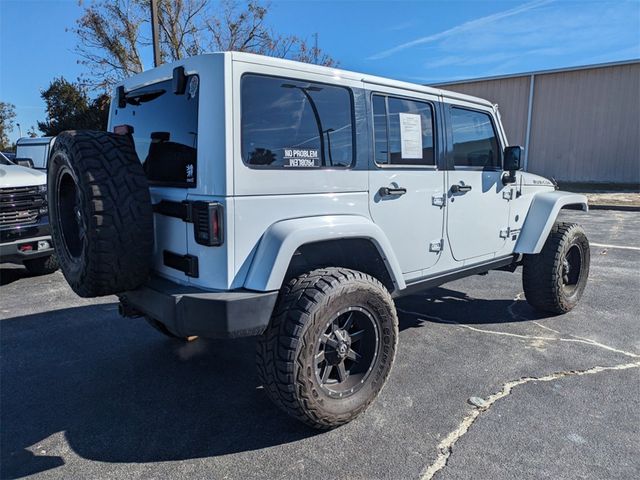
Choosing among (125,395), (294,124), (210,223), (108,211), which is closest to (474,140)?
(294,124)

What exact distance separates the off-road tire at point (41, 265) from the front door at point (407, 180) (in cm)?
508

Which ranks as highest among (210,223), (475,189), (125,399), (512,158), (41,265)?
(512,158)

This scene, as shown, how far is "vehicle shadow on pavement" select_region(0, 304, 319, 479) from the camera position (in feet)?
8.50

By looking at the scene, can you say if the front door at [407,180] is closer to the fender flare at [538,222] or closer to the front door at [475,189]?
the front door at [475,189]

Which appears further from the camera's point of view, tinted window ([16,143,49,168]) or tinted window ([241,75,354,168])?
tinted window ([16,143,49,168])

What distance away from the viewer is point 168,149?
9.12ft

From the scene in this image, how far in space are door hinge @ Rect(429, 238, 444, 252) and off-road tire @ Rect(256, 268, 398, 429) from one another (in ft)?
3.07


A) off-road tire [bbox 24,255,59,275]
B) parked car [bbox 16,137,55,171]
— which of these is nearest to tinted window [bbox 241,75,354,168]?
→ off-road tire [bbox 24,255,59,275]

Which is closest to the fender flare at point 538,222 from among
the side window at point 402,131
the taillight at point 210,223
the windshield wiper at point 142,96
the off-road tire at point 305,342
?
the side window at point 402,131

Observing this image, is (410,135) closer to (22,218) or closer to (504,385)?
(504,385)

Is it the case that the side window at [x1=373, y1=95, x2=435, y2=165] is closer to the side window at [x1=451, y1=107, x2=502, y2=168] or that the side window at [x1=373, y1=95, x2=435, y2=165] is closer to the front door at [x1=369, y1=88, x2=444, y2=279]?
the front door at [x1=369, y1=88, x2=444, y2=279]

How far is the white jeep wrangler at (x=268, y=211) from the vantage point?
244 cm

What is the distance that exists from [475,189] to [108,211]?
280 cm

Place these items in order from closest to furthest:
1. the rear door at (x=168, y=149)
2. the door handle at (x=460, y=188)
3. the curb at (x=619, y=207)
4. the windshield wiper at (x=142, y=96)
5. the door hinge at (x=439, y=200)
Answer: the rear door at (x=168, y=149) → the windshield wiper at (x=142, y=96) → the door hinge at (x=439, y=200) → the door handle at (x=460, y=188) → the curb at (x=619, y=207)
